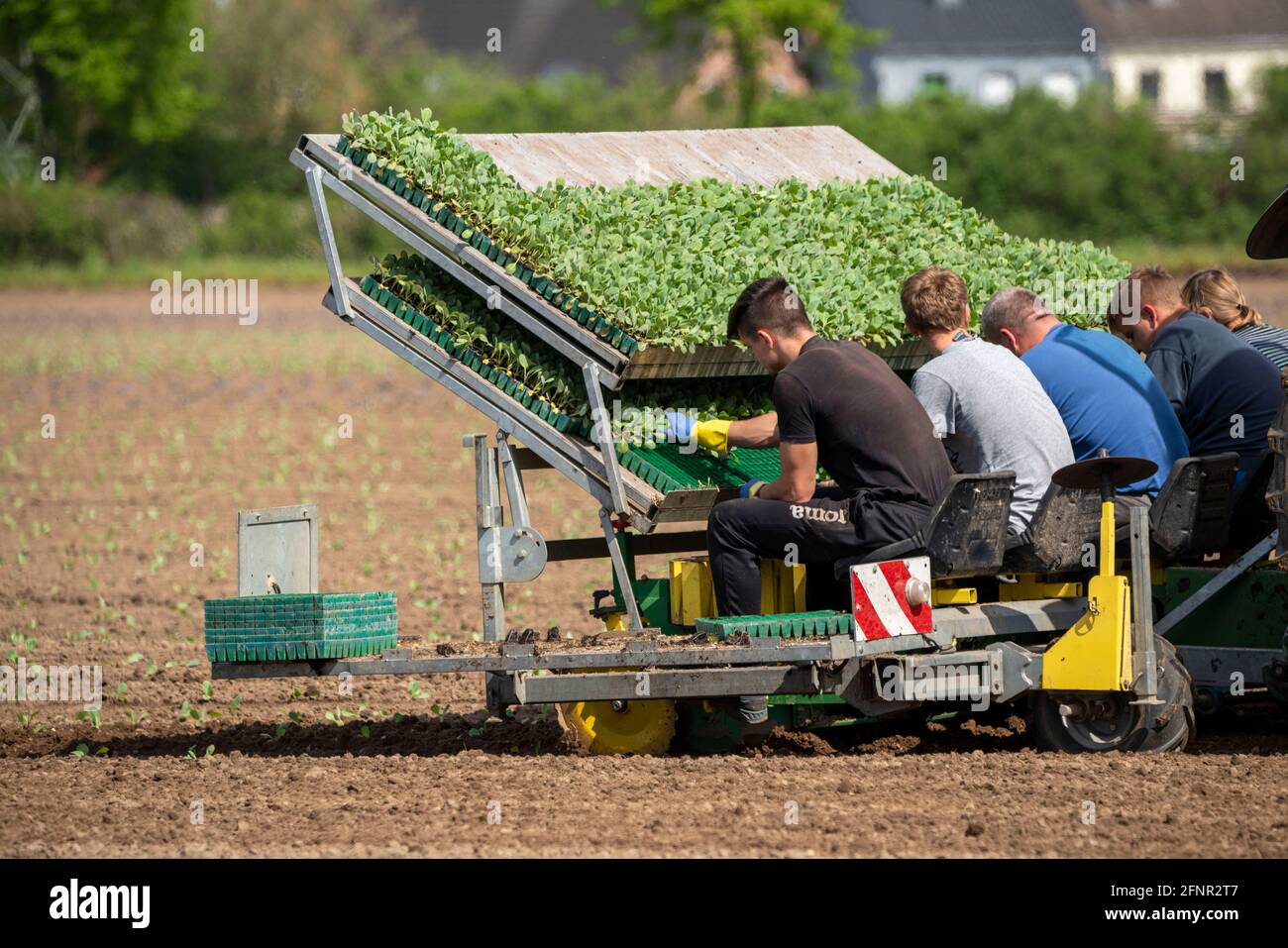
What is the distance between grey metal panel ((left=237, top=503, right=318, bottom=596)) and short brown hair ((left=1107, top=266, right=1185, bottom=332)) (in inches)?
151

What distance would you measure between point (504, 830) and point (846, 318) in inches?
123

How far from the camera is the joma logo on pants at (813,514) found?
A: 24.5 ft

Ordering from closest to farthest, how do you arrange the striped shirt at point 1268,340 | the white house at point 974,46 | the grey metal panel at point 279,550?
1. the grey metal panel at point 279,550
2. the striped shirt at point 1268,340
3. the white house at point 974,46

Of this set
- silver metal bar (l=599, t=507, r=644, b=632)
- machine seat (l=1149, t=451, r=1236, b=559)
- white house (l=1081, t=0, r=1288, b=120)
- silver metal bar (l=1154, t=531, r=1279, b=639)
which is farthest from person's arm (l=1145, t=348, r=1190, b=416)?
white house (l=1081, t=0, r=1288, b=120)

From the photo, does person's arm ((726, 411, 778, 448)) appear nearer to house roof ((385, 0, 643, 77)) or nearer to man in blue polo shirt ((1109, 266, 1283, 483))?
man in blue polo shirt ((1109, 266, 1283, 483))

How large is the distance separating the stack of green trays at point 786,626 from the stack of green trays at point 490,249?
1245 millimetres

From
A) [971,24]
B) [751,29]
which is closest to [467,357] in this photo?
[751,29]

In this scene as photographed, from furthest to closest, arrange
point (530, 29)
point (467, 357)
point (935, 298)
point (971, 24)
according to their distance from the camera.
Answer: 1. point (530, 29)
2. point (971, 24)
3. point (467, 357)
4. point (935, 298)

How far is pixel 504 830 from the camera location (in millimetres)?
6609

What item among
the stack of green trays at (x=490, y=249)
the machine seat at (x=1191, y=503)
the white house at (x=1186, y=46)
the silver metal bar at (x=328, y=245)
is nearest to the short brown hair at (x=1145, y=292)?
the machine seat at (x=1191, y=503)

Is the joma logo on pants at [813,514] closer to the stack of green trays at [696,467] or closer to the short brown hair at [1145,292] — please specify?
the stack of green trays at [696,467]

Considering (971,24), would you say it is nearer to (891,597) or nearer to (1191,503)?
(1191,503)

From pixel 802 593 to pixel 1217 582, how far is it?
171cm

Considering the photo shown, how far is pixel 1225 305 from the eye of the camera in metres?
8.90
